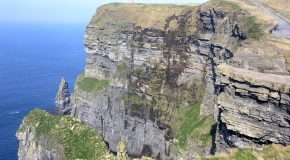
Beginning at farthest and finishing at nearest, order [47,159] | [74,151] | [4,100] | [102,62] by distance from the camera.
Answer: [4,100] < [102,62] < [47,159] < [74,151]

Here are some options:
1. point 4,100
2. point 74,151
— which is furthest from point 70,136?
point 4,100

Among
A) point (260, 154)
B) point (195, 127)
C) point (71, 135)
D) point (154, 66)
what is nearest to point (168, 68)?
point (154, 66)

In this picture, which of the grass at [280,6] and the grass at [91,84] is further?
the grass at [91,84]

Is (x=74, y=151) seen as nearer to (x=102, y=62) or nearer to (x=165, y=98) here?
(x=165, y=98)

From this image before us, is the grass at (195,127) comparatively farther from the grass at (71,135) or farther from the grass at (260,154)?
the grass at (260,154)

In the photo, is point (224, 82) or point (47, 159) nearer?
point (224, 82)

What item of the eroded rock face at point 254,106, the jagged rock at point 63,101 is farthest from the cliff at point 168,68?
the jagged rock at point 63,101
